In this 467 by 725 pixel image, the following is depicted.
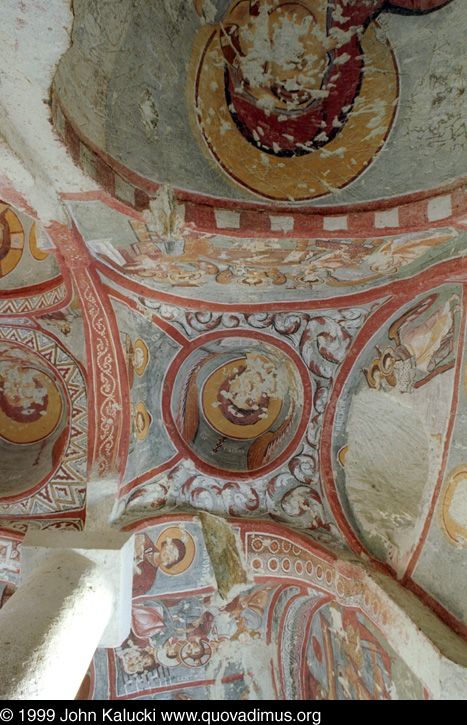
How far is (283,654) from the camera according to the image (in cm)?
575

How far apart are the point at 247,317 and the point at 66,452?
2.62 metres

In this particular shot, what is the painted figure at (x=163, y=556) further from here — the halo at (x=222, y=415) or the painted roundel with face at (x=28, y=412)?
the painted roundel with face at (x=28, y=412)

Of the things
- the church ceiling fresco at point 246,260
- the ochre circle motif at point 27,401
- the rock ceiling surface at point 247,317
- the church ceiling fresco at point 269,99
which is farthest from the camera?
the ochre circle motif at point 27,401

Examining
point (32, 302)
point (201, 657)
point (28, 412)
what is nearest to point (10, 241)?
point (32, 302)

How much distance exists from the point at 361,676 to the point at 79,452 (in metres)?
3.80

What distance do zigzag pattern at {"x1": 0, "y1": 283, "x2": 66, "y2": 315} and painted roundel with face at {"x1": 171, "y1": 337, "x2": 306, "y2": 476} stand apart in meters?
1.53

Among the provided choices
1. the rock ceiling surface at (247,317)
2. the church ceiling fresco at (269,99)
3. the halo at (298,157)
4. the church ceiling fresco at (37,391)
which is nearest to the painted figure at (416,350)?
the rock ceiling surface at (247,317)

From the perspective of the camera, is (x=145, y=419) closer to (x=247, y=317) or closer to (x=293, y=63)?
(x=247, y=317)

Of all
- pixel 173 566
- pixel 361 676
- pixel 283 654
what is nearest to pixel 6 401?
pixel 173 566

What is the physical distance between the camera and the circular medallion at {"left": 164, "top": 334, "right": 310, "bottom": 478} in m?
5.30

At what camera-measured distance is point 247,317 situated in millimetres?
4988

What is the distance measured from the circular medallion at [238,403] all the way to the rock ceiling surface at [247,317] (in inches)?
1.1

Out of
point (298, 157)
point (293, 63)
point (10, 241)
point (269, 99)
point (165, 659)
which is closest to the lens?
point (293, 63)

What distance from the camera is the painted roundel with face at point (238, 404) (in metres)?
5.34
